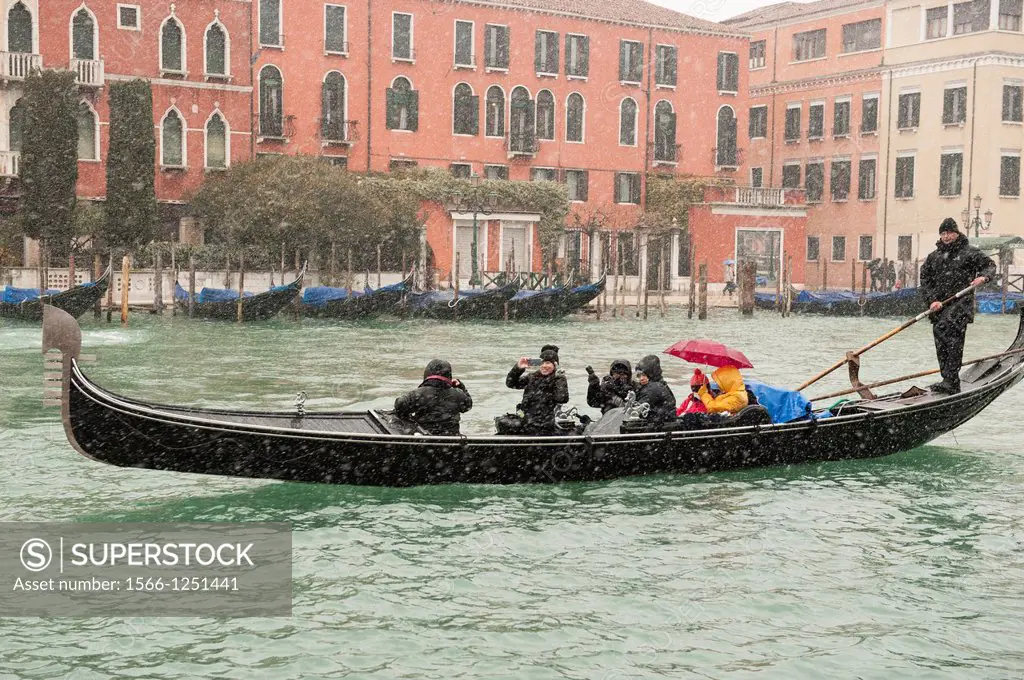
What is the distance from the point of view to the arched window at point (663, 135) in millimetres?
31641

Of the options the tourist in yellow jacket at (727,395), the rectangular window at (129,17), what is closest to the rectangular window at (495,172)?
the rectangular window at (129,17)

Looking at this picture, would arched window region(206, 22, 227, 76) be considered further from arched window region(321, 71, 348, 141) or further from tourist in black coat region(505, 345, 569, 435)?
tourist in black coat region(505, 345, 569, 435)

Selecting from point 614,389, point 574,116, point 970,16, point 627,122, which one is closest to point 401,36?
point 574,116

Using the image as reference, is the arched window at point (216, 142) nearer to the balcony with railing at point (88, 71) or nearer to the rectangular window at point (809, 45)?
the balcony with railing at point (88, 71)

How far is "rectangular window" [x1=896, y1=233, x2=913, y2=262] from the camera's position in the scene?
106 feet

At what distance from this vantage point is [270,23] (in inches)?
1084

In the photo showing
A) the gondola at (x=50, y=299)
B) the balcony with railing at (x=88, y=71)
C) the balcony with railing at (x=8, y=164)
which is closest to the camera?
the gondola at (x=50, y=299)

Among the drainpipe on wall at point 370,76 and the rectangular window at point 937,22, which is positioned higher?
the rectangular window at point 937,22

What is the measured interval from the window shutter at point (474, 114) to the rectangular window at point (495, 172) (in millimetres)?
867

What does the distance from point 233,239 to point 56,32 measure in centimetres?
519

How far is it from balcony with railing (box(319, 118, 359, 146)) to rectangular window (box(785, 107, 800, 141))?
13.0 metres

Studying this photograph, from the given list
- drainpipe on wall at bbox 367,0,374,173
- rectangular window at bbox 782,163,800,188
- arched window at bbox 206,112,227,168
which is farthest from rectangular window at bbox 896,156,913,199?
arched window at bbox 206,112,227,168

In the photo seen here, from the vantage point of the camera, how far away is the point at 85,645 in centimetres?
516

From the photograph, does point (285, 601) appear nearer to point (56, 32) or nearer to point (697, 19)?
point (56, 32)
